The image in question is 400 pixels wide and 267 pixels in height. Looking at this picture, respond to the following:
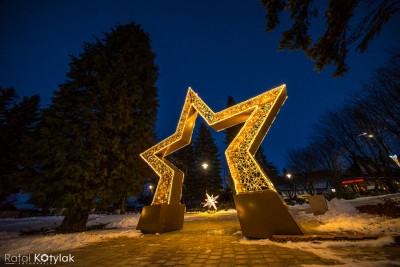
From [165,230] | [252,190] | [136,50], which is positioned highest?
[136,50]

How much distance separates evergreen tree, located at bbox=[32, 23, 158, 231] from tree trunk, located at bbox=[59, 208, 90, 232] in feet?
0.14

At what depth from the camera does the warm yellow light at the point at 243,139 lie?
610 cm

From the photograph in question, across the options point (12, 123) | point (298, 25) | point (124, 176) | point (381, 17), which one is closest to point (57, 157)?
point (124, 176)

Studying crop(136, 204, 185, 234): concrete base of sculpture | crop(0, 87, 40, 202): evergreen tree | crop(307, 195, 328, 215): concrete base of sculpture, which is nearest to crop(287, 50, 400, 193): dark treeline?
crop(307, 195, 328, 215): concrete base of sculpture

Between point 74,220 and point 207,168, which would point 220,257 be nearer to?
point 74,220

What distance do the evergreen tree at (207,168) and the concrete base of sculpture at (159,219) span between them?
27.7 meters

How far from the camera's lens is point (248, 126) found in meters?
6.69

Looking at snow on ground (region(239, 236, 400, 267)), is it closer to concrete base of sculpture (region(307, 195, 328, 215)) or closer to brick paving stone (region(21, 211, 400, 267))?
brick paving stone (region(21, 211, 400, 267))

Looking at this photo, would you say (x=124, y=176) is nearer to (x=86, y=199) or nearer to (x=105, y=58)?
(x=86, y=199)

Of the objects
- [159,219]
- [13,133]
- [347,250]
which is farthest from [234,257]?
[13,133]

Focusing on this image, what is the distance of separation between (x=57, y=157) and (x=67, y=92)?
3916mm

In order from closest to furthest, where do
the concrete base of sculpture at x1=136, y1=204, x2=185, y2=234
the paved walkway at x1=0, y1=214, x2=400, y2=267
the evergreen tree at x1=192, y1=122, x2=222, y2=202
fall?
the paved walkway at x1=0, y1=214, x2=400, y2=267 → the concrete base of sculpture at x1=136, y1=204, x2=185, y2=234 → the evergreen tree at x1=192, y1=122, x2=222, y2=202

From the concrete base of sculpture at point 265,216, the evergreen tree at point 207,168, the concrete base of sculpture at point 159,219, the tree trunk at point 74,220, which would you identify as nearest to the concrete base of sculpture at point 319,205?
the concrete base of sculpture at point 265,216

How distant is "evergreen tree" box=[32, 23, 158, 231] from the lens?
945 centimetres
